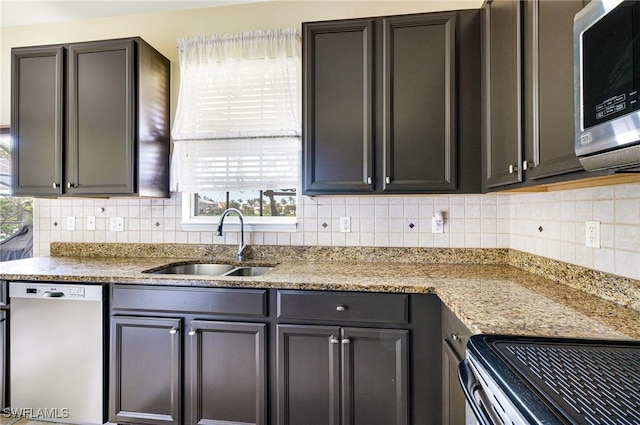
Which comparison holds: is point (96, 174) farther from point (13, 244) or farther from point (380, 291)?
point (380, 291)

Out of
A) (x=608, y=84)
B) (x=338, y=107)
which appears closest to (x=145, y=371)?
(x=338, y=107)

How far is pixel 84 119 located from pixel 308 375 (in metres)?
2.12

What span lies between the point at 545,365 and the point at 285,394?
128 cm

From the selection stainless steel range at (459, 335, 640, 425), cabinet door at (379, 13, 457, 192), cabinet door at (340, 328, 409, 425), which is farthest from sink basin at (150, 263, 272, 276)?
stainless steel range at (459, 335, 640, 425)

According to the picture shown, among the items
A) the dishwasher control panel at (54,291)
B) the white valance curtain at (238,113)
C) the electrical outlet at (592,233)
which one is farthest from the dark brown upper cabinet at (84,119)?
the electrical outlet at (592,233)

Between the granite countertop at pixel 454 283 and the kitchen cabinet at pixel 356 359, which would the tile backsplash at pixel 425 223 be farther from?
the kitchen cabinet at pixel 356 359

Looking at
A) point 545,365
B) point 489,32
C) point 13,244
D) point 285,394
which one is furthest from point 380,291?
point 13,244

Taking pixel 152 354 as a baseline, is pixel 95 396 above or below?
below

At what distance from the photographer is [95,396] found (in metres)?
1.88

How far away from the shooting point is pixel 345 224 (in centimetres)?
237

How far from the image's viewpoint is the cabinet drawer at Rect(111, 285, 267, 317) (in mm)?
1752

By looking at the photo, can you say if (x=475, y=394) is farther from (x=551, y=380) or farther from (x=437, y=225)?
(x=437, y=225)

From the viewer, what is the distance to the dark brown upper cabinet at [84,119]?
221cm

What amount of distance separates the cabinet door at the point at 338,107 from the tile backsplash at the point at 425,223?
0.37 metres
